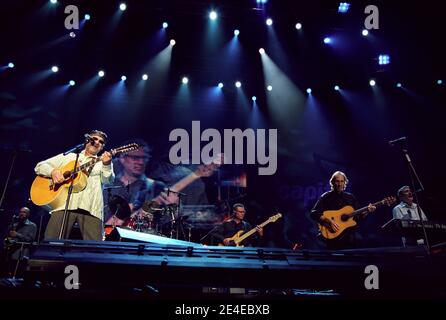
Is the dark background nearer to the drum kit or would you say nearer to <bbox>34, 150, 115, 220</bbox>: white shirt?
the drum kit

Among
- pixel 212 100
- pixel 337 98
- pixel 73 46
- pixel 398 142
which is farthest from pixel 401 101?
pixel 73 46

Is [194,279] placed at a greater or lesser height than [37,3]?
lesser

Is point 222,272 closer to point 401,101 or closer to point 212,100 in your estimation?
point 212,100

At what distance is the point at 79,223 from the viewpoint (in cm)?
450

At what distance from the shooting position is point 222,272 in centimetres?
271

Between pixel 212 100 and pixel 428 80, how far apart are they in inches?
221

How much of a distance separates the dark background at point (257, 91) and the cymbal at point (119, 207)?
1868 mm

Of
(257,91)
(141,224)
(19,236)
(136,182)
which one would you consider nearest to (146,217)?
(141,224)

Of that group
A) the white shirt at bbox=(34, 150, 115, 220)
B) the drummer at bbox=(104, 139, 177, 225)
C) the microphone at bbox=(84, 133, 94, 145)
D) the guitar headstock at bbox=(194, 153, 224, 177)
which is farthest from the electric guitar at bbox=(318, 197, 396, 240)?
the drummer at bbox=(104, 139, 177, 225)

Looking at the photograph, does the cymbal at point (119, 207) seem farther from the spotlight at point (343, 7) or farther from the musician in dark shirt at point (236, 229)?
the spotlight at point (343, 7)

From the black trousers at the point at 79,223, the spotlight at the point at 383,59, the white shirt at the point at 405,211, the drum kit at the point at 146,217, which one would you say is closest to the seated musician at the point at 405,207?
the white shirt at the point at 405,211
